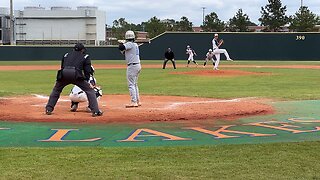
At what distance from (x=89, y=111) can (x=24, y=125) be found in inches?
84.5

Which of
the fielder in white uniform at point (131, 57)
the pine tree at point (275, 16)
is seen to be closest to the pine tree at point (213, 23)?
the pine tree at point (275, 16)

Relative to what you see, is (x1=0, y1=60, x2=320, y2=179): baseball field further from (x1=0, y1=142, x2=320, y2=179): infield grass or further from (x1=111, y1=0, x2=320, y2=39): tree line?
(x1=111, y1=0, x2=320, y2=39): tree line

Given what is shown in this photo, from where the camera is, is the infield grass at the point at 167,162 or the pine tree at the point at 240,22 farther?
the pine tree at the point at 240,22

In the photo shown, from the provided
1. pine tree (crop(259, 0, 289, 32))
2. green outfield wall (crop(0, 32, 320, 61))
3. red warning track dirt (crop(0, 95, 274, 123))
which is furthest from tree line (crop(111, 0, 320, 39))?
red warning track dirt (crop(0, 95, 274, 123))

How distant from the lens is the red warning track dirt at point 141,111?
10.2m

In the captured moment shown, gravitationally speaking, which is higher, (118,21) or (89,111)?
(118,21)

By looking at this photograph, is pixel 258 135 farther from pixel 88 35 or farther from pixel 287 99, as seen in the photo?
pixel 88 35

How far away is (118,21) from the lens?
125 metres

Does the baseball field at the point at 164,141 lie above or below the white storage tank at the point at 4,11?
below

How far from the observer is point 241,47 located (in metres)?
53.3

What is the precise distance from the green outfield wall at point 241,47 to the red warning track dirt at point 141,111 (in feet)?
130

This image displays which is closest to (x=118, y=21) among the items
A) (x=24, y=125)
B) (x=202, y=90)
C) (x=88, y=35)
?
(x=88, y=35)

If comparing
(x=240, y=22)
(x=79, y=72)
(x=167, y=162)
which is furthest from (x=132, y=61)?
(x=240, y=22)

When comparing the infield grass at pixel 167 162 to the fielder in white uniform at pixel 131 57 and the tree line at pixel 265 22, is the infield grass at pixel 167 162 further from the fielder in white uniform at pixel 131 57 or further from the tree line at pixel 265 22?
the tree line at pixel 265 22
